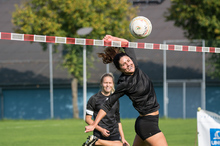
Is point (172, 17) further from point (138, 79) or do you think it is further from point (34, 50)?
point (138, 79)

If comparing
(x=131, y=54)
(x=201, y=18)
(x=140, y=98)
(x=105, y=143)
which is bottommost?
(x=105, y=143)

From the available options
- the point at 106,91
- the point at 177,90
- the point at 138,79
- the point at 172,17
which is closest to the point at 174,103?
the point at 177,90

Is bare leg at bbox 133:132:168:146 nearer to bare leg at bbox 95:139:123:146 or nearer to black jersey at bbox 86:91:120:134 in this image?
bare leg at bbox 95:139:123:146

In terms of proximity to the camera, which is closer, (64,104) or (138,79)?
(138,79)

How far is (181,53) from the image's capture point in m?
26.4

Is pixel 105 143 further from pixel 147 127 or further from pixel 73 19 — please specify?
pixel 73 19

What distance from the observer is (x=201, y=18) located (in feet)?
76.4

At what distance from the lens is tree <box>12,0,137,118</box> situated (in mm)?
24031

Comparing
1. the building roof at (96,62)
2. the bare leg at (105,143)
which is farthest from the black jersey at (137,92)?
the building roof at (96,62)

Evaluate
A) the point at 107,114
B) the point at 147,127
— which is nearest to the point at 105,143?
the point at 107,114

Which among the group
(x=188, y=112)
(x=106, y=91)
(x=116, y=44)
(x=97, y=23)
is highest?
(x=97, y=23)

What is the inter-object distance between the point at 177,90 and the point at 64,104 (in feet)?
24.0

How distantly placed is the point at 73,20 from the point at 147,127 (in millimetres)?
18626

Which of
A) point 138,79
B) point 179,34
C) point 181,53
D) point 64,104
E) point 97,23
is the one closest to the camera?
point 138,79
